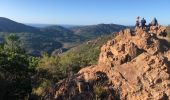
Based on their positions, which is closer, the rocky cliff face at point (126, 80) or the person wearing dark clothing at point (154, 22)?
the rocky cliff face at point (126, 80)

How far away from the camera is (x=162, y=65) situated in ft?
68.8

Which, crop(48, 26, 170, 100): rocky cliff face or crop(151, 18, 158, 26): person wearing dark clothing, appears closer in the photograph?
crop(48, 26, 170, 100): rocky cliff face

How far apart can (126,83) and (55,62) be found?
39908 mm

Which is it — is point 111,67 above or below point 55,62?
above

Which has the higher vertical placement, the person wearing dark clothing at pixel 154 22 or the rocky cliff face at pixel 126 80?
the person wearing dark clothing at pixel 154 22

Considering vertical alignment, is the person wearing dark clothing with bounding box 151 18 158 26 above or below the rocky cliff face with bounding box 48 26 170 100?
above

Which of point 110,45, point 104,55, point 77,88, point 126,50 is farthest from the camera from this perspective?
point 110,45

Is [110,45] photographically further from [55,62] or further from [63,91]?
[55,62]

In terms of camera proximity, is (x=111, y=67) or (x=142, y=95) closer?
(x=142, y=95)

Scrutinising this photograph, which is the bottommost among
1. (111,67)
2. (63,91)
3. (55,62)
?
(55,62)

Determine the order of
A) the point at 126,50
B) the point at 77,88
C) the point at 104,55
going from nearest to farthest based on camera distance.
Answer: the point at 77,88 → the point at 126,50 → the point at 104,55

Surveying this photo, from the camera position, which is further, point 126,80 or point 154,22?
point 154,22

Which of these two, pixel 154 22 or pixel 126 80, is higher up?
pixel 154 22

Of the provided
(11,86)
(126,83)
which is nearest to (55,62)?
(11,86)
